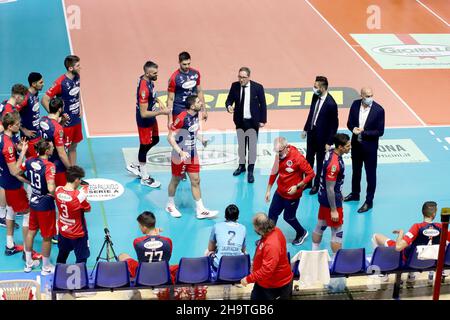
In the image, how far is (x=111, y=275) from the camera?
10.6 metres

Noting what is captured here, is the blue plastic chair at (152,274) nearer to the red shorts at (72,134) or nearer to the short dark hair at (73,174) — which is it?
the short dark hair at (73,174)

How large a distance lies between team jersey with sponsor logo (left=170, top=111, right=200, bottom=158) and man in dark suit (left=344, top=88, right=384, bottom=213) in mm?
2566

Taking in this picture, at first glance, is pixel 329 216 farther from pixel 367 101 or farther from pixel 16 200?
pixel 16 200

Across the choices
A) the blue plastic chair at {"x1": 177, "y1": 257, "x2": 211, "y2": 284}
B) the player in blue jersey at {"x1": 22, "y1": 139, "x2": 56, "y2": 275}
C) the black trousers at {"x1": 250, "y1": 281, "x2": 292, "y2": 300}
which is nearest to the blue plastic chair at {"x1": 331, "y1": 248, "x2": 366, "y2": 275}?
the black trousers at {"x1": 250, "y1": 281, "x2": 292, "y2": 300}

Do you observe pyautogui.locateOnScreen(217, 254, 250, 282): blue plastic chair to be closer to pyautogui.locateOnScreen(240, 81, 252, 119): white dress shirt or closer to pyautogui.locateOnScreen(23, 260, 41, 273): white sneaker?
pyautogui.locateOnScreen(23, 260, 41, 273): white sneaker

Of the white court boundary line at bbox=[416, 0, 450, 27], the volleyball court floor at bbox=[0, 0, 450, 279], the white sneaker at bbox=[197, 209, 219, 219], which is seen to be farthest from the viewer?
the white court boundary line at bbox=[416, 0, 450, 27]

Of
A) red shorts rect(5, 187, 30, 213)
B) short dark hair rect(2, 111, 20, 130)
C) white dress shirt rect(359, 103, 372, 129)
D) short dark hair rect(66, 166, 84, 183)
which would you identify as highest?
short dark hair rect(2, 111, 20, 130)

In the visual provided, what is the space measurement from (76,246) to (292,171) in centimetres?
314

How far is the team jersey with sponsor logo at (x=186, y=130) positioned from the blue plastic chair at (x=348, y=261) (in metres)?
3.20

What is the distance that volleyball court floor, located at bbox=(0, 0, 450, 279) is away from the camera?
546 inches

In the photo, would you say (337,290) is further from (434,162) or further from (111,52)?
(111,52)

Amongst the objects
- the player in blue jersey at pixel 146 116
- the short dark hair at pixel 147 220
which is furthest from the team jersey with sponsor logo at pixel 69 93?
the short dark hair at pixel 147 220

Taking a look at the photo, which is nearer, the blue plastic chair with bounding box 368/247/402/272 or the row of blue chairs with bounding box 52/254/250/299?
the row of blue chairs with bounding box 52/254/250/299
